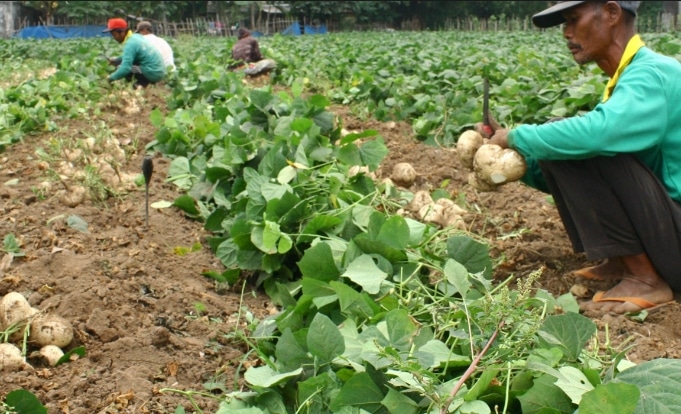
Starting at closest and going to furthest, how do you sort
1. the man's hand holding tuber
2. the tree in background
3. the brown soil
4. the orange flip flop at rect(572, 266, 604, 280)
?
the brown soil
the man's hand holding tuber
the orange flip flop at rect(572, 266, 604, 280)
the tree in background

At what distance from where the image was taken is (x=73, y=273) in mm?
2852

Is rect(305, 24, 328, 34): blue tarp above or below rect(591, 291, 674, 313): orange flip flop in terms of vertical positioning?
below

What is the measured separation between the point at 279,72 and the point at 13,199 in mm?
7542

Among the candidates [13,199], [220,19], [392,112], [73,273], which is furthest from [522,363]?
[220,19]

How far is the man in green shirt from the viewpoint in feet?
8.80

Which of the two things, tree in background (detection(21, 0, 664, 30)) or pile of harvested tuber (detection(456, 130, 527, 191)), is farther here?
tree in background (detection(21, 0, 664, 30))

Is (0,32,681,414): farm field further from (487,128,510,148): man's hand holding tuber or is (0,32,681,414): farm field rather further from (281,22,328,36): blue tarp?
(281,22,328,36): blue tarp

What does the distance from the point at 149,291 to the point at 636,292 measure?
1.70 m

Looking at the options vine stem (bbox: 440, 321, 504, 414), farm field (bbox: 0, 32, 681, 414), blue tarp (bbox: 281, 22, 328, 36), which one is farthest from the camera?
blue tarp (bbox: 281, 22, 328, 36)

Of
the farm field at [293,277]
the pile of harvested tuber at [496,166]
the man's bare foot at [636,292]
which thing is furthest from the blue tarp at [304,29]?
the man's bare foot at [636,292]

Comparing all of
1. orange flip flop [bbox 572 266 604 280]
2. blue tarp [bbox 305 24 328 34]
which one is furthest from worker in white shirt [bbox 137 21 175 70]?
blue tarp [bbox 305 24 328 34]

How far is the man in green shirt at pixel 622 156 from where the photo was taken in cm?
268

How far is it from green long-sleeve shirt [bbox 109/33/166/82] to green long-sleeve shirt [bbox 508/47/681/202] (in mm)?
7032

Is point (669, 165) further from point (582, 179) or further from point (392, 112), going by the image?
point (392, 112)
